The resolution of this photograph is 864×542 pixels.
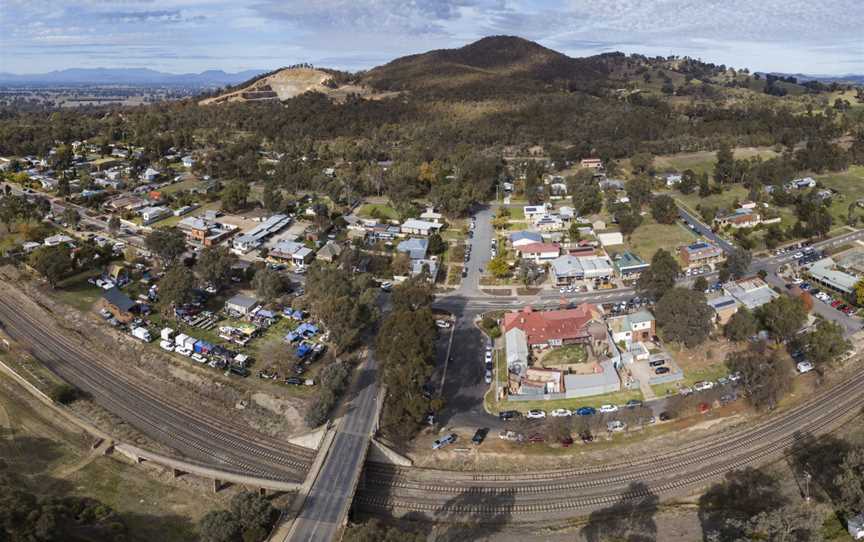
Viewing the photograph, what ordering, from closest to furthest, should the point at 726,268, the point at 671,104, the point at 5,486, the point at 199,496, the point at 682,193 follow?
the point at 5,486, the point at 199,496, the point at 726,268, the point at 682,193, the point at 671,104

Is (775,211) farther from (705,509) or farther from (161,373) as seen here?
(161,373)

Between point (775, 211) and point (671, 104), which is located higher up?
point (671, 104)

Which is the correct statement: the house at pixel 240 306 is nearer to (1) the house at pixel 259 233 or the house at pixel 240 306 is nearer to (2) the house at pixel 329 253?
(2) the house at pixel 329 253

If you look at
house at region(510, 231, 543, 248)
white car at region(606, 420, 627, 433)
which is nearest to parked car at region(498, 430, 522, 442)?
white car at region(606, 420, 627, 433)

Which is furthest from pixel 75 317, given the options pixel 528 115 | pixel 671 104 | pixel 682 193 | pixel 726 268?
pixel 671 104

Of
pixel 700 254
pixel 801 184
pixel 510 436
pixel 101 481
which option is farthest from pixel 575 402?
pixel 801 184

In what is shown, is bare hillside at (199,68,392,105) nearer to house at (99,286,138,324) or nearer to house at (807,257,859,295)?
house at (99,286,138,324)

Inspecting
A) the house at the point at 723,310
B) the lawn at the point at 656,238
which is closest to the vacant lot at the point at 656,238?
the lawn at the point at 656,238
